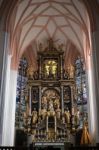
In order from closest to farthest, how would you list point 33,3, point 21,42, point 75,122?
point 33,3 < point 75,122 < point 21,42

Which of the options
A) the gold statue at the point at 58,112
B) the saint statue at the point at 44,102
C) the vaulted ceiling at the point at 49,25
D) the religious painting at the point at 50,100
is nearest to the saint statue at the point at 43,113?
the religious painting at the point at 50,100

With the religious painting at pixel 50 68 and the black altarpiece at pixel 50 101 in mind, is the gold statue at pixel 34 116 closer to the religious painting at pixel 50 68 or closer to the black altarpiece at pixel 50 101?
the black altarpiece at pixel 50 101

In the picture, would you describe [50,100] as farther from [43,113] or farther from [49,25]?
[49,25]

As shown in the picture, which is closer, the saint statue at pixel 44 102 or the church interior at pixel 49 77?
the church interior at pixel 49 77

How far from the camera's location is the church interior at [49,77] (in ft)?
53.8

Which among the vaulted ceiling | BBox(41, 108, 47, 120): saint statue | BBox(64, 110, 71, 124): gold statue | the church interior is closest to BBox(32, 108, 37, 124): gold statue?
the church interior

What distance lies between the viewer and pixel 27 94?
65.0 feet

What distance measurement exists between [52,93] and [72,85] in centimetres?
179

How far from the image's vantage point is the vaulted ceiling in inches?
648

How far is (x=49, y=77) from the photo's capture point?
20.5 m

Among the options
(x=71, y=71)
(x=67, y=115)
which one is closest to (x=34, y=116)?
(x=67, y=115)

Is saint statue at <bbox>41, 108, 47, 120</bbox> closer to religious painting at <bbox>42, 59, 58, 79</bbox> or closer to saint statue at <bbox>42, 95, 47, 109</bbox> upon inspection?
saint statue at <bbox>42, 95, 47, 109</bbox>

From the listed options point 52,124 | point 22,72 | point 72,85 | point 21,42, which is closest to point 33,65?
point 22,72

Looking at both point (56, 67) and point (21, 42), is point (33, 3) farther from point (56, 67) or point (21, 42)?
point (56, 67)
